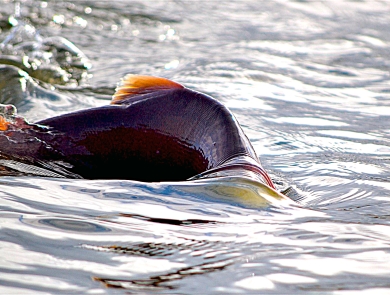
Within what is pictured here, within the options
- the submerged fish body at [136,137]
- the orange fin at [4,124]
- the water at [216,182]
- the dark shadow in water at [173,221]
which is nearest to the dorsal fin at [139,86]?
the submerged fish body at [136,137]

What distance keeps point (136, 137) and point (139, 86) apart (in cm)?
28

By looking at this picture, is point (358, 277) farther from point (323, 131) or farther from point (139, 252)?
point (323, 131)

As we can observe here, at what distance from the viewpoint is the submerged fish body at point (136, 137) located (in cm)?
272

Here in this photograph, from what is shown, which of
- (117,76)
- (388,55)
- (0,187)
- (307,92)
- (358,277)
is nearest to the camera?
(358,277)

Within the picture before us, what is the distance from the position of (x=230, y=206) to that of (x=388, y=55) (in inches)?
163

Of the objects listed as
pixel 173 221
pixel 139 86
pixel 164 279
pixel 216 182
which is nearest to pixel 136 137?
pixel 139 86

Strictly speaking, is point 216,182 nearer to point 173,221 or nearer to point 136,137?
point 173,221

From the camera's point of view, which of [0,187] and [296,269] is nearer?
[296,269]

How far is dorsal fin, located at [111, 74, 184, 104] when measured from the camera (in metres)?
2.91

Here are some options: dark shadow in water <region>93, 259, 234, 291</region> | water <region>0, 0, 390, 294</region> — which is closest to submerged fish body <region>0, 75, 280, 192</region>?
water <region>0, 0, 390, 294</region>

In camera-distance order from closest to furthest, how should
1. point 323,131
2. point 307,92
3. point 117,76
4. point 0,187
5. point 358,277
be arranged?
point 358,277, point 0,187, point 323,131, point 307,92, point 117,76

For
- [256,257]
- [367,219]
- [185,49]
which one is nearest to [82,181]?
[256,257]

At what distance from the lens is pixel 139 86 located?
2.96 m

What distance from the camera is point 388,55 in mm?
5945
